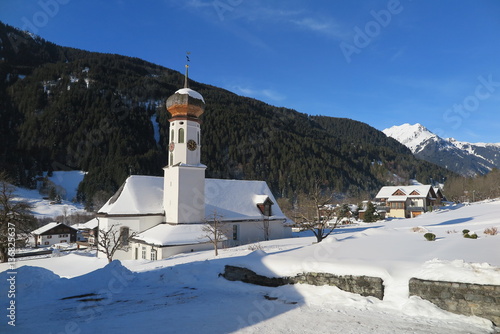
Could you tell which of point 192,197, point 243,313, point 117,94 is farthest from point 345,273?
point 117,94

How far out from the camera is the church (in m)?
26.8

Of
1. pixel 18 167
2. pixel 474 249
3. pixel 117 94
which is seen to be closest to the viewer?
pixel 474 249

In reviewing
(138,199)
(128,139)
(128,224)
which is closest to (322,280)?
(128,224)

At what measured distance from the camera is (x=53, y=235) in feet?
205

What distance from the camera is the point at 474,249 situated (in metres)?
11.8

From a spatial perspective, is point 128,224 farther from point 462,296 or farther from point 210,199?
point 462,296

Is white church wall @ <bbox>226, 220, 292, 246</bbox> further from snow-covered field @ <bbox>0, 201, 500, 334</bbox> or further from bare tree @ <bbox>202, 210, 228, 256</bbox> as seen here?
snow-covered field @ <bbox>0, 201, 500, 334</bbox>

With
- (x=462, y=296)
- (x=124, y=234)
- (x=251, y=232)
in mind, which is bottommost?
(x=251, y=232)

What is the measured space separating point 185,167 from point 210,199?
4.69 metres

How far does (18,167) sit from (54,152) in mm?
17787

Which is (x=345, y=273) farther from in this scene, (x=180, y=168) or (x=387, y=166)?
(x=387, y=166)

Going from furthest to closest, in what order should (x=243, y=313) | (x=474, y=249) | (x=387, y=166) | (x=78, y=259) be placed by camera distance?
(x=387, y=166) < (x=78, y=259) < (x=474, y=249) < (x=243, y=313)

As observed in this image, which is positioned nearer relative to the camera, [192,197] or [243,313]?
[243,313]

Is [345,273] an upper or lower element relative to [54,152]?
lower
